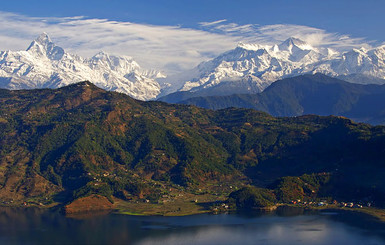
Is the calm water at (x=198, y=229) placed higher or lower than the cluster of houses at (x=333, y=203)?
lower

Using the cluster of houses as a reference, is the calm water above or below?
below

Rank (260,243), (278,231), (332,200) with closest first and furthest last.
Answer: (260,243)
(278,231)
(332,200)

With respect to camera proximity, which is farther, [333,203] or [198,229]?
[333,203]

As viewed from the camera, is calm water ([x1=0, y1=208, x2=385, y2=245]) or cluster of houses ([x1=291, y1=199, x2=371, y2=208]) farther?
cluster of houses ([x1=291, y1=199, x2=371, y2=208])

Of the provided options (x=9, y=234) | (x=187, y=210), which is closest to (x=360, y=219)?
(x=187, y=210)

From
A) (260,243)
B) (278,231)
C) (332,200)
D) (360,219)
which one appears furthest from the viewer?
(332,200)

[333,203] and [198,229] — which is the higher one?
[333,203]

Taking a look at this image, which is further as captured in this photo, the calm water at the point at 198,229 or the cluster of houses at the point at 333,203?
the cluster of houses at the point at 333,203

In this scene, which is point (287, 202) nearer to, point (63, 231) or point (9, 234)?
point (63, 231)
